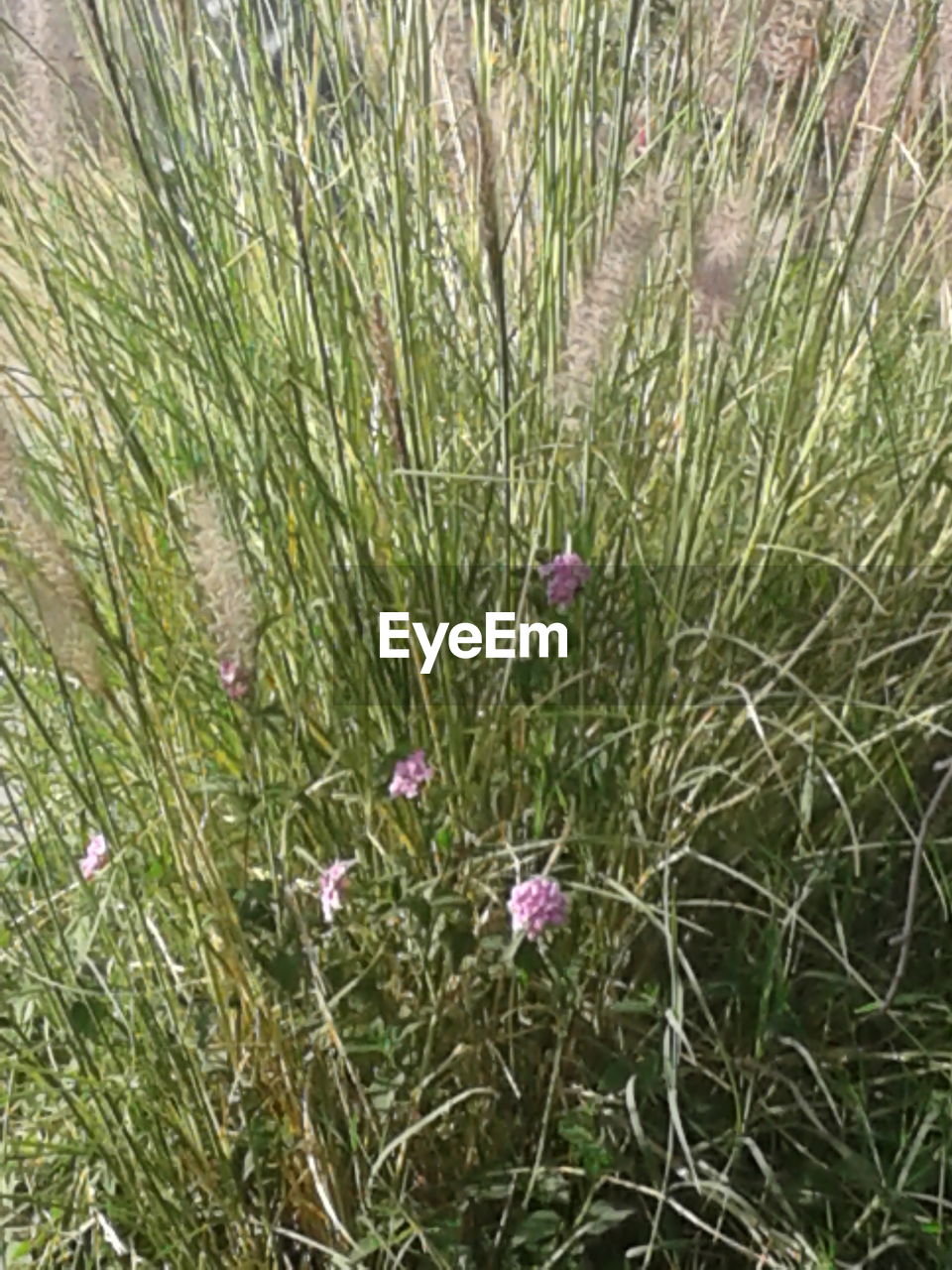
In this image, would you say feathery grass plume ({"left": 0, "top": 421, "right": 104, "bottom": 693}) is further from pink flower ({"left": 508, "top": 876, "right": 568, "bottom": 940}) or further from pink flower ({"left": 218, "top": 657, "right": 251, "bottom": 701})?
pink flower ({"left": 508, "top": 876, "right": 568, "bottom": 940})

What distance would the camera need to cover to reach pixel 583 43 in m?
1.02

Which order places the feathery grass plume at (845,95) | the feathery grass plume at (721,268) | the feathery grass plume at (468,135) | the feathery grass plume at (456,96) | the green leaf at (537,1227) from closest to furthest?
the feathery grass plume at (468,135), the feathery grass plume at (721,268), the green leaf at (537,1227), the feathery grass plume at (456,96), the feathery grass plume at (845,95)

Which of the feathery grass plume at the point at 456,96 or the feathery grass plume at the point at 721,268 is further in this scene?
the feathery grass plume at the point at 456,96

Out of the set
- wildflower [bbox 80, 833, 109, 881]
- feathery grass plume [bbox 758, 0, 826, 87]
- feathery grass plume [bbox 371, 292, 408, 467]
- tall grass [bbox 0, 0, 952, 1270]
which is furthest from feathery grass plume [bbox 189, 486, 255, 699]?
feathery grass plume [bbox 758, 0, 826, 87]

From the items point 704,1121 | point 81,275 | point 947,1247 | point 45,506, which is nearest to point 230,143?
point 81,275

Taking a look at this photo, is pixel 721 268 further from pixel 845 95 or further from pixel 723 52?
pixel 845 95

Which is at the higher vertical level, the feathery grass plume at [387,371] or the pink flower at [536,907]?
the feathery grass plume at [387,371]

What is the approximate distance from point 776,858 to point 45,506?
621 mm

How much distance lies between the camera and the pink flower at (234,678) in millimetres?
794

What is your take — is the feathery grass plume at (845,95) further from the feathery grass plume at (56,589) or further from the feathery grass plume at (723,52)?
the feathery grass plume at (56,589)

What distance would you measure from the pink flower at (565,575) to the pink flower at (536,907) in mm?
184

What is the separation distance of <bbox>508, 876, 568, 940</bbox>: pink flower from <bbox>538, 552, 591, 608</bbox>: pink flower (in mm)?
184

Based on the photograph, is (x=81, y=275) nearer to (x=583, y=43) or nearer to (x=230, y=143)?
(x=230, y=143)

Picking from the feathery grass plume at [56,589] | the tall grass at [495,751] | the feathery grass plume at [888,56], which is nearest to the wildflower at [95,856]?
the tall grass at [495,751]
